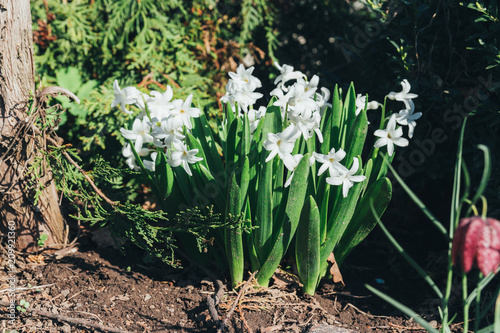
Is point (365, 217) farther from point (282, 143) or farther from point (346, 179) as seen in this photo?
point (282, 143)

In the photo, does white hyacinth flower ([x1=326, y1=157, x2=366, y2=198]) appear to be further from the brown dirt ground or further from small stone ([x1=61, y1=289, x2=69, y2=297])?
small stone ([x1=61, y1=289, x2=69, y2=297])

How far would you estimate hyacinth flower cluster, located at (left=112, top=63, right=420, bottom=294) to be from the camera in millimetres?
1829

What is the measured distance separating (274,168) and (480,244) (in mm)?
1031

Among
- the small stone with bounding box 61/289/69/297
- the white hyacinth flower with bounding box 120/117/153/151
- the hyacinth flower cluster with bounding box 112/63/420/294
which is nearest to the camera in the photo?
the hyacinth flower cluster with bounding box 112/63/420/294

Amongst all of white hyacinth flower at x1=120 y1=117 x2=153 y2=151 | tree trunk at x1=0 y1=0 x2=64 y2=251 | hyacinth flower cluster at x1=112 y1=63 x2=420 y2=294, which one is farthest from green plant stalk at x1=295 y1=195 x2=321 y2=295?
tree trunk at x1=0 y1=0 x2=64 y2=251

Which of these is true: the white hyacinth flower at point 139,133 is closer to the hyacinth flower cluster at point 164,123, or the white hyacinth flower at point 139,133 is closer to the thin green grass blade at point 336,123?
the hyacinth flower cluster at point 164,123

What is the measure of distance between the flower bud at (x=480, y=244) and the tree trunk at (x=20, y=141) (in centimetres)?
183

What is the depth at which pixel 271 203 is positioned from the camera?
191 cm

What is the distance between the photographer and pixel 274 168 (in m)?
2.04

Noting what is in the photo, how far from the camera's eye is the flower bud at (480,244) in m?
1.16

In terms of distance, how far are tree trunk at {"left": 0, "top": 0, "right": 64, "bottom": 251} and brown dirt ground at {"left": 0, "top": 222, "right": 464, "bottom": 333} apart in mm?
217

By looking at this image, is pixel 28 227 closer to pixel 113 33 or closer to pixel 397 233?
pixel 113 33

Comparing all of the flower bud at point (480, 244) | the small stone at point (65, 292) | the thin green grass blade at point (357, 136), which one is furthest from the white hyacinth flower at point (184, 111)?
the flower bud at point (480, 244)

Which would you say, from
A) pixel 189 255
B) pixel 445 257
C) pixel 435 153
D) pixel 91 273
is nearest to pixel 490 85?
pixel 435 153
